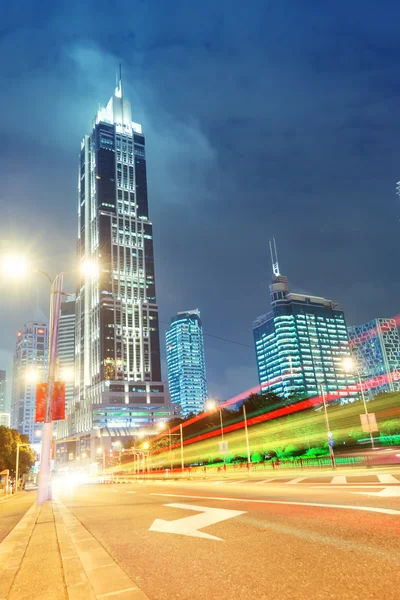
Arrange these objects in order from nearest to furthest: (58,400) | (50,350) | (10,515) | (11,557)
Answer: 1. (11,557)
2. (10,515)
3. (50,350)
4. (58,400)

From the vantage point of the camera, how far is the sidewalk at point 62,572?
3.62 metres

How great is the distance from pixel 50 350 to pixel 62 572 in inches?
679

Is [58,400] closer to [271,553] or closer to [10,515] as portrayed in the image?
[10,515]

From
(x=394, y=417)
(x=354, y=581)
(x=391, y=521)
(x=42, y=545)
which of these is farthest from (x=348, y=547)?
(x=394, y=417)

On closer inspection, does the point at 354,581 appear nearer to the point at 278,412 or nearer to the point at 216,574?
the point at 216,574

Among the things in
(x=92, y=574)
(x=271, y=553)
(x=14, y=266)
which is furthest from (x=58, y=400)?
(x=271, y=553)

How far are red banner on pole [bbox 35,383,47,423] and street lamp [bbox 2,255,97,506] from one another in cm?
47

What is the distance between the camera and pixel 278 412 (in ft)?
243

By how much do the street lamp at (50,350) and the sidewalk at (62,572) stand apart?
1193 cm

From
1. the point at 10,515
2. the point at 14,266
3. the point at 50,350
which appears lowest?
the point at 10,515

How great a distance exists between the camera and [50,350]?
20.7 m

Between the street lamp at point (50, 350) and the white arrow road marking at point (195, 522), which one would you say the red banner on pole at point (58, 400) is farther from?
the white arrow road marking at point (195, 522)

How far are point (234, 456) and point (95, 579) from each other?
85449mm

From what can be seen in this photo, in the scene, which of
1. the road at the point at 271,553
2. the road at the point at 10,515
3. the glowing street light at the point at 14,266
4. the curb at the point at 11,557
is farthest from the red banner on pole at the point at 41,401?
the road at the point at 271,553
